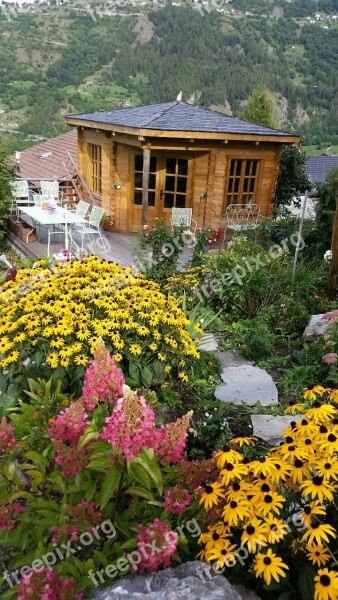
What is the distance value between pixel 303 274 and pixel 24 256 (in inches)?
225

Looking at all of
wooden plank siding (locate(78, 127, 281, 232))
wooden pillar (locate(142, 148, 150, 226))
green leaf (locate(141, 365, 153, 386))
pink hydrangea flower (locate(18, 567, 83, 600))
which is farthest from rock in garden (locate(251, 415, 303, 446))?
wooden plank siding (locate(78, 127, 281, 232))

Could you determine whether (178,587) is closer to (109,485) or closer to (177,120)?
(109,485)

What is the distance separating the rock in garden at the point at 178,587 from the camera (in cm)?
169

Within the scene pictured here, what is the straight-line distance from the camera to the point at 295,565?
1.84 m

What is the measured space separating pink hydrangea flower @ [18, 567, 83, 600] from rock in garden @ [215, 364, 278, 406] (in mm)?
2610

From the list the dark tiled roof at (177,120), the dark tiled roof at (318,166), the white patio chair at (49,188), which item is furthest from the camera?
the dark tiled roof at (318,166)

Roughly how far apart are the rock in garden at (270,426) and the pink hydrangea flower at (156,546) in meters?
1.96

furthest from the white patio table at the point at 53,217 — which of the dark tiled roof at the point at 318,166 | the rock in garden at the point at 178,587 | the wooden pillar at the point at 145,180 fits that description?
the dark tiled roof at the point at 318,166

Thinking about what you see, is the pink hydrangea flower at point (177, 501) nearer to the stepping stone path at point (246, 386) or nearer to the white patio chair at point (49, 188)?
the stepping stone path at point (246, 386)

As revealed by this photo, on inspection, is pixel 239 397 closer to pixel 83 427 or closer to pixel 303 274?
pixel 83 427

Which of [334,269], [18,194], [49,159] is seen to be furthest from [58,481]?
[49,159]

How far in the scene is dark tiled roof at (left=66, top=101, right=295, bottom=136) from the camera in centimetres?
994

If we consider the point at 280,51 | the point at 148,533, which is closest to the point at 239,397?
the point at 148,533

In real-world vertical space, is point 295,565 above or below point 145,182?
above
